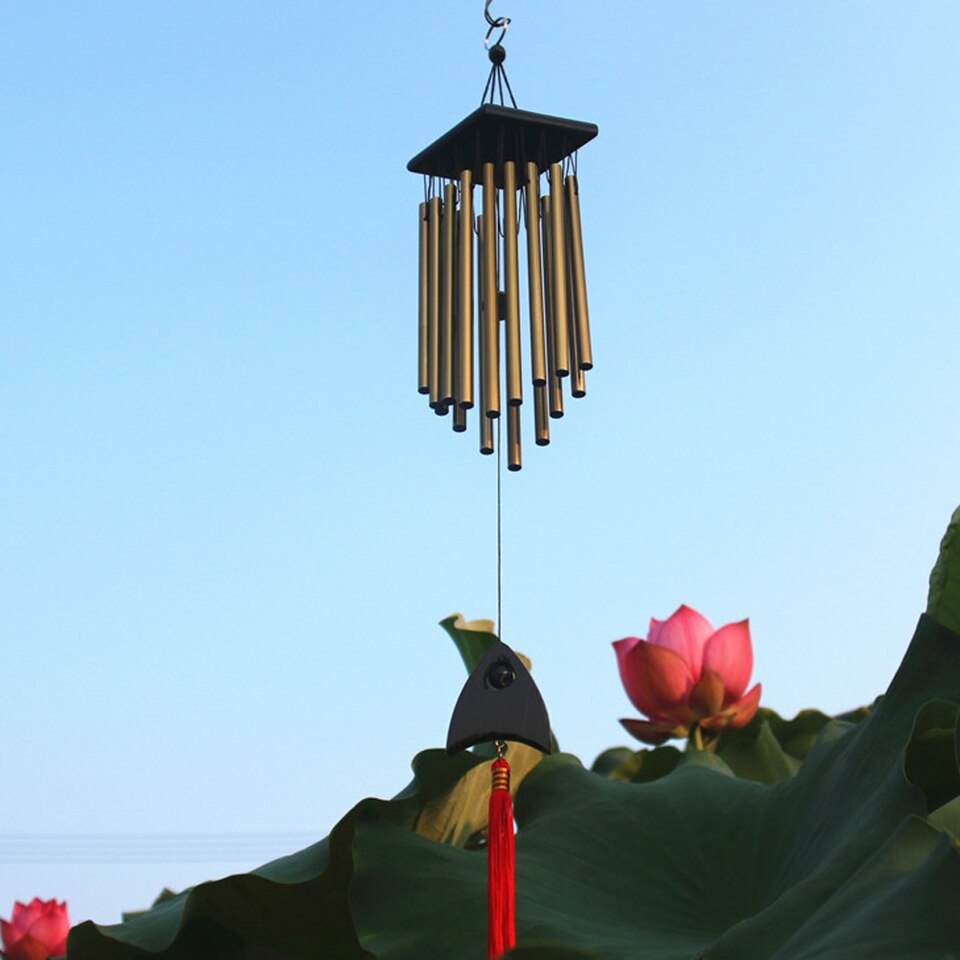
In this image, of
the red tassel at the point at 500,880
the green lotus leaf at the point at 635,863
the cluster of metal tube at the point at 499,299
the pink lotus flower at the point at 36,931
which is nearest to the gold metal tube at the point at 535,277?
the cluster of metal tube at the point at 499,299

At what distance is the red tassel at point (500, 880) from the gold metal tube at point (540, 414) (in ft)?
2.39

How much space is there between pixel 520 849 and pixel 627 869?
0.41 feet

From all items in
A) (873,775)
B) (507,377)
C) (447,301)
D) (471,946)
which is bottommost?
(471,946)

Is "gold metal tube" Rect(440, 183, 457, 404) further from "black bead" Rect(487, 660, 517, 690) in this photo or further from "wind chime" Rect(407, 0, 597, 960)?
"black bead" Rect(487, 660, 517, 690)

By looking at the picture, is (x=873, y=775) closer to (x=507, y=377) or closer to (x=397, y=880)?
(x=397, y=880)

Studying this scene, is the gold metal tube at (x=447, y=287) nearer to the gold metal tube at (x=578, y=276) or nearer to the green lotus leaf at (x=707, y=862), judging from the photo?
the gold metal tube at (x=578, y=276)

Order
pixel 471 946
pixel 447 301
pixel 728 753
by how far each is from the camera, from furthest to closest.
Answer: pixel 447 301 < pixel 728 753 < pixel 471 946

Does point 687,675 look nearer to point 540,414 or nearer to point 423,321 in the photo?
point 540,414

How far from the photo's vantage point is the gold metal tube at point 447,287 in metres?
1.91

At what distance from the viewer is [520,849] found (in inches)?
54.2

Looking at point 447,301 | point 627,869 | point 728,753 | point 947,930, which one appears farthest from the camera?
point 447,301


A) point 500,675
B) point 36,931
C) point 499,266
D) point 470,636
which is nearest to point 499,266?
point 499,266

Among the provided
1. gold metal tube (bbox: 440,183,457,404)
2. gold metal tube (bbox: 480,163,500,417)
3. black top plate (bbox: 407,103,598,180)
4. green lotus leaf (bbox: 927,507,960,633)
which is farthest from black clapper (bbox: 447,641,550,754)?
black top plate (bbox: 407,103,598,180)

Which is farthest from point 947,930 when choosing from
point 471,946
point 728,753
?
point 728,753
